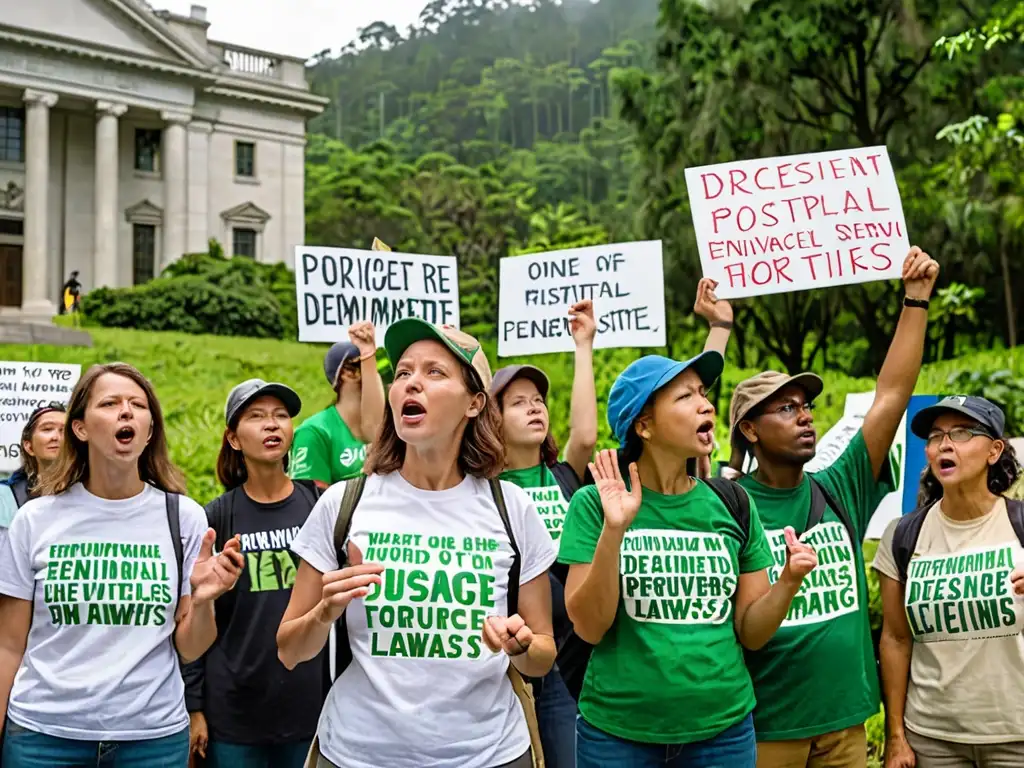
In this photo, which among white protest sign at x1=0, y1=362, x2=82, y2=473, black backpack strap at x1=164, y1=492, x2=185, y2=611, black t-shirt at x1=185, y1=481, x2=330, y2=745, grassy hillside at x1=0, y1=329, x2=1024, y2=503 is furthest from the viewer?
grassy hillside at x1=0, y1=329, x2=1024, y2=503

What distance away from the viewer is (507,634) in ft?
7.98

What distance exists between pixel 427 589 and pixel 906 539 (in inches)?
73.0

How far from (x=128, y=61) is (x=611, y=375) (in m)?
20.7

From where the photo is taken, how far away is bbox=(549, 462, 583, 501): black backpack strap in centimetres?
446

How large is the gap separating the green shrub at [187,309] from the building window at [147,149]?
28.3ft

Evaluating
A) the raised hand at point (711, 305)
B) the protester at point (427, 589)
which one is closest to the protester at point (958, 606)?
the raised hand at point (711, 305)

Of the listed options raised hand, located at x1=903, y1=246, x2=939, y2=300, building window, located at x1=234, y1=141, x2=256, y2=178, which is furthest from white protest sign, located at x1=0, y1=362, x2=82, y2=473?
building window, located at x1=234, y1=141, x2=256, y2=178

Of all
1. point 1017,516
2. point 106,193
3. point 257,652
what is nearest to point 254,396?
point 257,652

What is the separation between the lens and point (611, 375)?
571 inches

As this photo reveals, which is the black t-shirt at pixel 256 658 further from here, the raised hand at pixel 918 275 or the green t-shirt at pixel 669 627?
the raised hand at pixel 918 275

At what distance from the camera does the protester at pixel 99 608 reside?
3055mm

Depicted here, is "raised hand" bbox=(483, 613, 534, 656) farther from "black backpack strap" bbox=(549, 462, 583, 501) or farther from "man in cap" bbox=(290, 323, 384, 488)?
"man in cap" bbox=(290, 323, 384, 488)

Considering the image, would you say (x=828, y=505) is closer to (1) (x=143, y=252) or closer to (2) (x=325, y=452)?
(2) (x=325, y=452)

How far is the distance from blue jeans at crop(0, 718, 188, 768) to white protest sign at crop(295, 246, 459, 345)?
9.86ft
